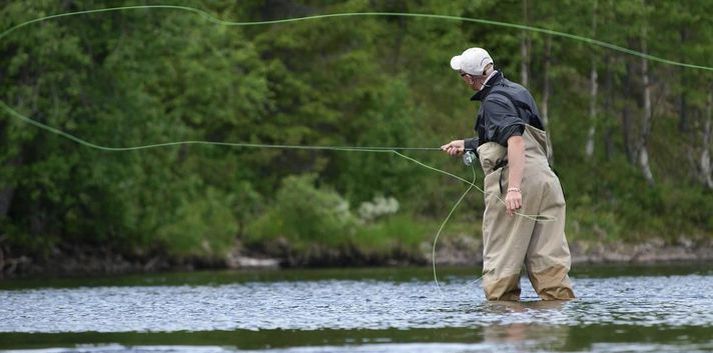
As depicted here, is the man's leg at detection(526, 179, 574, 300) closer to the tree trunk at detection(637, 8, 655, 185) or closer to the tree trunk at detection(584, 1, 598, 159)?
the tree trunk at detection(637, 8, 655, 185)

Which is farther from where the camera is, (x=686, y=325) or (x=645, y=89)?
(x=645, y=89)

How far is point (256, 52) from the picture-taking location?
133ft

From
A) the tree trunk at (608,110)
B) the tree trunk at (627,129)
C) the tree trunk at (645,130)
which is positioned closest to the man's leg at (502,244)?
the tree trunk at (645,130)

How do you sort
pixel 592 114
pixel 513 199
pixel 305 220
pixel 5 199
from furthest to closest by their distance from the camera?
1. pixel 592 114
2. pixel 305 220
3. pixel 5 199
4. pixel 513 199

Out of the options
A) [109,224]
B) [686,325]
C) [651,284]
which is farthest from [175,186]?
[686,325]

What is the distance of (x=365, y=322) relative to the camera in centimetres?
1042

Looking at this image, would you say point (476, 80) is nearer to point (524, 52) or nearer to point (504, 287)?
point (504, 287)

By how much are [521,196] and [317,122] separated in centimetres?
3236

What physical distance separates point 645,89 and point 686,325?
2992 centimetres

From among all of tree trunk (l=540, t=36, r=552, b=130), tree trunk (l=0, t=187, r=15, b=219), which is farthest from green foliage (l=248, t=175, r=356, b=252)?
tree trunk (l=540, t=36, r=552, b=130)

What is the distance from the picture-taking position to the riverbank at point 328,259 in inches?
1150

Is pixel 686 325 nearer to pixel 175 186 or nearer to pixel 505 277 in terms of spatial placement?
pixel 505 277

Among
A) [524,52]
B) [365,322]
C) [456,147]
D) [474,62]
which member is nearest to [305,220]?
[524,52]

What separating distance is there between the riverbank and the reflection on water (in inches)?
551
